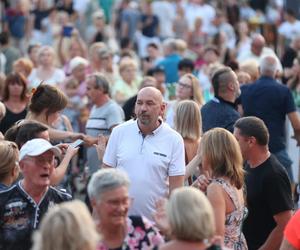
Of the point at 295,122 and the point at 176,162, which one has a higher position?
the point at 176,162

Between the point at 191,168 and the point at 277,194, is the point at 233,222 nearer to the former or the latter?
→ the point at 277,194

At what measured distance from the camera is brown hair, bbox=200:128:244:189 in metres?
8.63

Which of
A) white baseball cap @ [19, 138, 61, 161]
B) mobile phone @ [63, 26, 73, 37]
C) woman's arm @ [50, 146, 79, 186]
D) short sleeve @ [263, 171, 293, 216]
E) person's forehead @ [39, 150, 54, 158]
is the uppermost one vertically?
mobile phone @ [63, 26, 73, 37]

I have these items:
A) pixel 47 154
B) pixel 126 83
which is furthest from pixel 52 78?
pixel 47 154

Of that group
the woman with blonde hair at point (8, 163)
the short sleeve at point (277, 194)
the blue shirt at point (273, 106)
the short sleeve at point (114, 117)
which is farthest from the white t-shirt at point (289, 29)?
the woman with blonde hair at point (8, 163)

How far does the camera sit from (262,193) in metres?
9.50

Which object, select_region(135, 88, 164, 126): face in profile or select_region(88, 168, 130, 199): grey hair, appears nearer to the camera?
select_region(88, 168, 130, 199): grey hair

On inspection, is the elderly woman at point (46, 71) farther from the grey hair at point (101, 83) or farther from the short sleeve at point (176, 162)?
the short sleeve at point (176, 162)

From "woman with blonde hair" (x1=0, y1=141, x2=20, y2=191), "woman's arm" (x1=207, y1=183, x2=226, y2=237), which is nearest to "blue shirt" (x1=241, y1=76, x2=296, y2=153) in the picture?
"woman's arm" (x1=207, y1=183, x2=226, y2=237)

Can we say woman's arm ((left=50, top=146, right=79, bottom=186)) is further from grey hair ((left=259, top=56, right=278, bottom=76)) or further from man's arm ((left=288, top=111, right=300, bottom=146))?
grey hair ((left=259, top=56, right=278, bottom=76))

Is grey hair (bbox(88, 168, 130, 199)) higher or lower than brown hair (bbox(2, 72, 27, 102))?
lower

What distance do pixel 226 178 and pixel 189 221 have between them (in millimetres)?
2127

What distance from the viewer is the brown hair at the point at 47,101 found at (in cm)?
1103

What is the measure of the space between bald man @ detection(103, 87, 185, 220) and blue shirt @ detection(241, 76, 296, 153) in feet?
11.8
